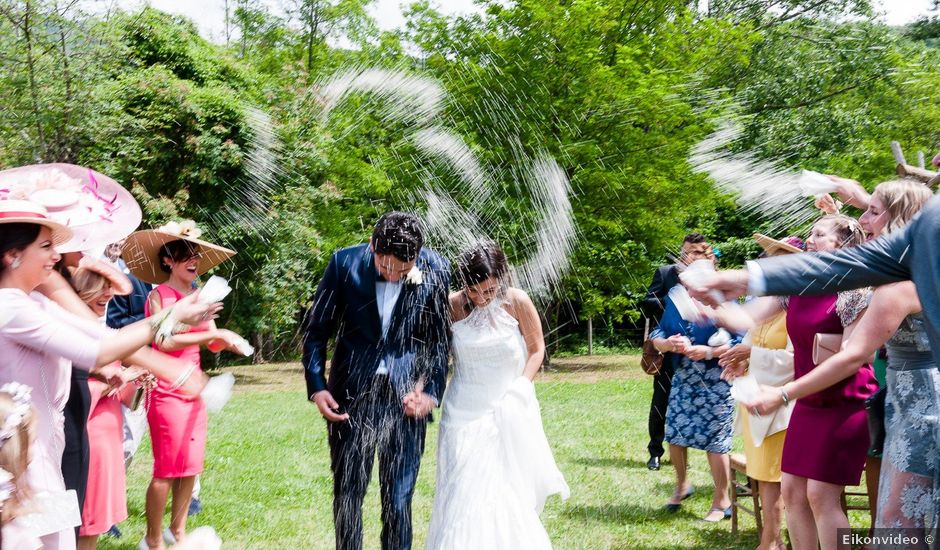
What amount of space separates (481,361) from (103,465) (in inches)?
90.2

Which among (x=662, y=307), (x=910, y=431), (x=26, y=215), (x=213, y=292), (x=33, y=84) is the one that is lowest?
(x=910, y=431)

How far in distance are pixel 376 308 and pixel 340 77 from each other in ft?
31.5

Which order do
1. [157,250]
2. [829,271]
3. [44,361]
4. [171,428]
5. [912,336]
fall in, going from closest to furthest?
[829,271] < [44,361] < [912,336] < [171,428] < [157,250]

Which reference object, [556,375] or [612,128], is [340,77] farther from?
[556,375]

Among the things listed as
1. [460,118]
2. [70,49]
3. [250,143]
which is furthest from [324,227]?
[460,118]

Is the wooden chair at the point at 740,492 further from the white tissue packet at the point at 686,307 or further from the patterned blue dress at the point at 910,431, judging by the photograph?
the white tissue packet at the point at 686,307

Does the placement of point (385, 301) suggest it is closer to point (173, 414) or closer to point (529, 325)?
point (529, 325)

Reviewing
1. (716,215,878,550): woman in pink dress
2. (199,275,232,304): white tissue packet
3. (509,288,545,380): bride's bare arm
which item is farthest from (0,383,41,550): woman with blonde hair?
(716,215,878,550): woman in pink dress

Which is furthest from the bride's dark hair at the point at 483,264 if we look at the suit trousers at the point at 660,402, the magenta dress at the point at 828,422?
the suit trousers at the point at 660,402

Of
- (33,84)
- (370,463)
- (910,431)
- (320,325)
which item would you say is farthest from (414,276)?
(33,84)

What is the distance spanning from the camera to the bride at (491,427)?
478cm

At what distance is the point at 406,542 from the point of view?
4883 mm

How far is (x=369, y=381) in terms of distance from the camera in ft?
16.0

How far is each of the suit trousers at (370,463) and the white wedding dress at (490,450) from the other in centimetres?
24
